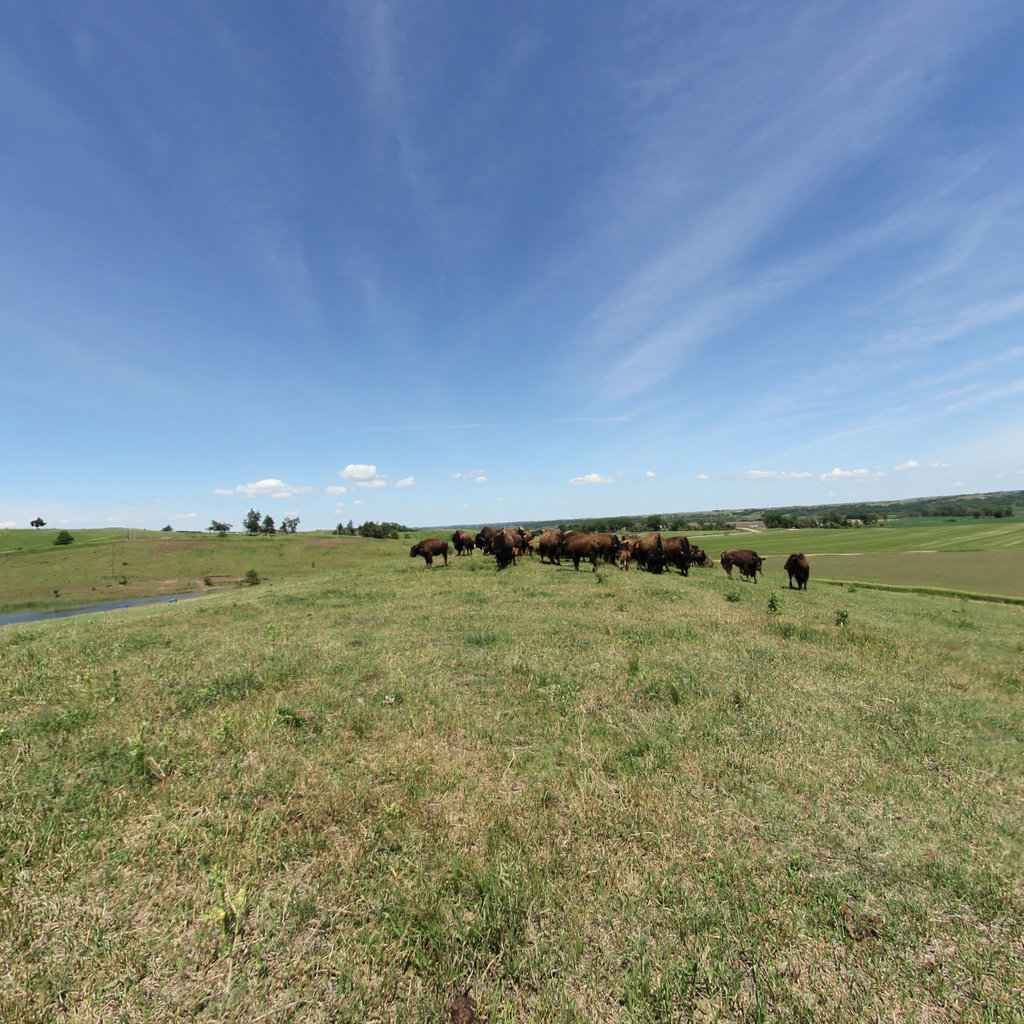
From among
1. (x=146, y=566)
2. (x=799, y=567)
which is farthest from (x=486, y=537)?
(x=146, y=566)

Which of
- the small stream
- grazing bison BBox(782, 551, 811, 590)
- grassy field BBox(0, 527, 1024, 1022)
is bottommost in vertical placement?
the small stream

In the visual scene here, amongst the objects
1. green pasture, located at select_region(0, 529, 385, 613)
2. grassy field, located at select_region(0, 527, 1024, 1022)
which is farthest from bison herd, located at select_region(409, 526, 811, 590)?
green pasture, located at select_region(0, 529, 385, 613)

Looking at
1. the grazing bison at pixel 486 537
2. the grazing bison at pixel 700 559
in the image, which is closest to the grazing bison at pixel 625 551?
the grazing bison at pixel 700 559

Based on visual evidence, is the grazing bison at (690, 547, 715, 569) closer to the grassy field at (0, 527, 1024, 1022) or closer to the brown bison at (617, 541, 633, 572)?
the brown bison at (617, 541, 633, 572)

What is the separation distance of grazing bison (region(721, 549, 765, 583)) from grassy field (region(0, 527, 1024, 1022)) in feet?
68.4

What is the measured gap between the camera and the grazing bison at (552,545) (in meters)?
25.5

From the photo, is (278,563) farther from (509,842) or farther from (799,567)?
(509,842)

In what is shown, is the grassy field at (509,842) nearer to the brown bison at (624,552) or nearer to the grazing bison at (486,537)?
the brown bison at (624,552)

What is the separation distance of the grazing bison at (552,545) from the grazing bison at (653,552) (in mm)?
5326

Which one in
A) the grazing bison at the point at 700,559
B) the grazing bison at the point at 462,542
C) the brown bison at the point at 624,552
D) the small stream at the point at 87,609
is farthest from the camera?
the small stream at the point at 87,609

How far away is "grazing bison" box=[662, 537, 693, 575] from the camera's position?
25328 millimetres

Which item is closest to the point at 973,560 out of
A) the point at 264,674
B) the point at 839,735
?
the point at 839,735

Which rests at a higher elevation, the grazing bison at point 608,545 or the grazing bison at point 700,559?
the grazing bison at point 608,545

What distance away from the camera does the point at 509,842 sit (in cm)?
335
